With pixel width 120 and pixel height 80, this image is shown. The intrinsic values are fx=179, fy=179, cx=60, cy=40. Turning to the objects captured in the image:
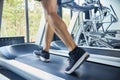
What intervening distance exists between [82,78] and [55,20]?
54 cm

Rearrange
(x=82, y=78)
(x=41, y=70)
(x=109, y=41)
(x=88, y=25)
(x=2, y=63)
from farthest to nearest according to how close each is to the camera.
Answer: (x=88, y=25)
(x=109, y=41)
(x=2, y=63)
(x=41, y=70)
(x=82, y=78)

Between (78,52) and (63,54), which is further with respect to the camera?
(63,54)

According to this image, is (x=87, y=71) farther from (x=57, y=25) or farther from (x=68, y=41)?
(x=57, y=25)

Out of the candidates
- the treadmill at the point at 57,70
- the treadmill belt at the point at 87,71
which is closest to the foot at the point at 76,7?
the treadmill at the point at 57,70

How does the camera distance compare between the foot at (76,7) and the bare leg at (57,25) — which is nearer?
the bare leg at (57,25)

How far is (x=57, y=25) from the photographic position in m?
1.54

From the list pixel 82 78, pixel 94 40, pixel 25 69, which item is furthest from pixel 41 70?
pixel 94 40

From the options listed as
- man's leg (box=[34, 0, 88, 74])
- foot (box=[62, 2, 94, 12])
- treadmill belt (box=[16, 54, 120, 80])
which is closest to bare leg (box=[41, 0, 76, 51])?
man's leg (box=[34, 0, 88, 74])

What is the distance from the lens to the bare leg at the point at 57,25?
4.97 ft

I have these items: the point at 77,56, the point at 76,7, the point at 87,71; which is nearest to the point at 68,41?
the point at 77,56

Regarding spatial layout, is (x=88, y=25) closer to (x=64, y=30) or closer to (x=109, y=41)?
(x=109, y=41)

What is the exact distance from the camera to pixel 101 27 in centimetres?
362

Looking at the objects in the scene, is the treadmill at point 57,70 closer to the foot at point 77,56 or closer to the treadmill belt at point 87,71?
A: the treadmill belt at point 87,71

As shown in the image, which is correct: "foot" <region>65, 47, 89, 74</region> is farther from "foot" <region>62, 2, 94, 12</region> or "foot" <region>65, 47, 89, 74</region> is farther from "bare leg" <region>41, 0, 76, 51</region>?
"foot" <region>62, 2, 94, 12</region>
